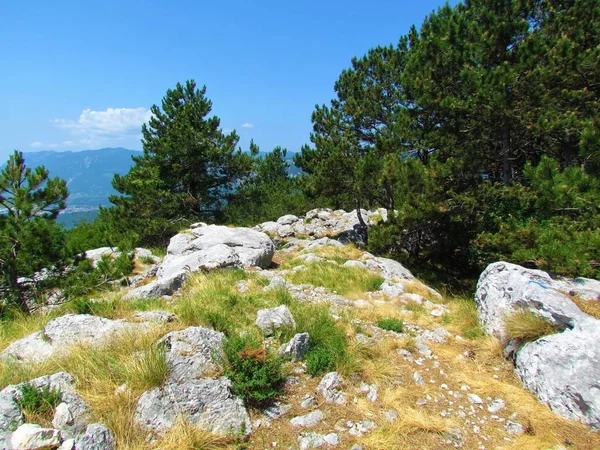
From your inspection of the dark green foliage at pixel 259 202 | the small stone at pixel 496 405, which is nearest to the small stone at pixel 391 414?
the small stone at pixel 496 405

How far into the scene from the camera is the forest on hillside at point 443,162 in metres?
7.77

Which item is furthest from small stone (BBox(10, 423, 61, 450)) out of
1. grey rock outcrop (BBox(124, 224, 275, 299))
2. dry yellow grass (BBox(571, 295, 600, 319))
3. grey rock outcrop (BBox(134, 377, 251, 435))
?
dry yellow grass (BBox(571, 295, 600, 319))

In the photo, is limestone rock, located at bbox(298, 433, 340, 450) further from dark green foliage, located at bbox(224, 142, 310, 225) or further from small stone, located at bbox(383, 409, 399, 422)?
dark green foliage, located at bbox(224, 142, 310, 225)

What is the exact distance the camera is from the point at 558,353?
4.36 m

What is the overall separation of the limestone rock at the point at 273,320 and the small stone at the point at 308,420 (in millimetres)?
1460

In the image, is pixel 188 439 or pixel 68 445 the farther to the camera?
pixel 188 439

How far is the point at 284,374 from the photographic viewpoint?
4.36m

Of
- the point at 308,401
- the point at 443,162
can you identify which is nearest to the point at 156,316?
the point at 308,401

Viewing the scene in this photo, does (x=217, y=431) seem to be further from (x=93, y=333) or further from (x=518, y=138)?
(x=518, y=138)

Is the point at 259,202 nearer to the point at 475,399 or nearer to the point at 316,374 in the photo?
the point at 316,374

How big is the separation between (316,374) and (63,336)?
342 centimetres

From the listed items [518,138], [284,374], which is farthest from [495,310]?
[518,138]

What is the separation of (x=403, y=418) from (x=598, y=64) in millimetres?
12178

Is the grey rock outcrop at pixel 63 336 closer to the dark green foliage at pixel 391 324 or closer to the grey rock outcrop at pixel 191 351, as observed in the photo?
the grey rock outcrop at pixel 191 351
